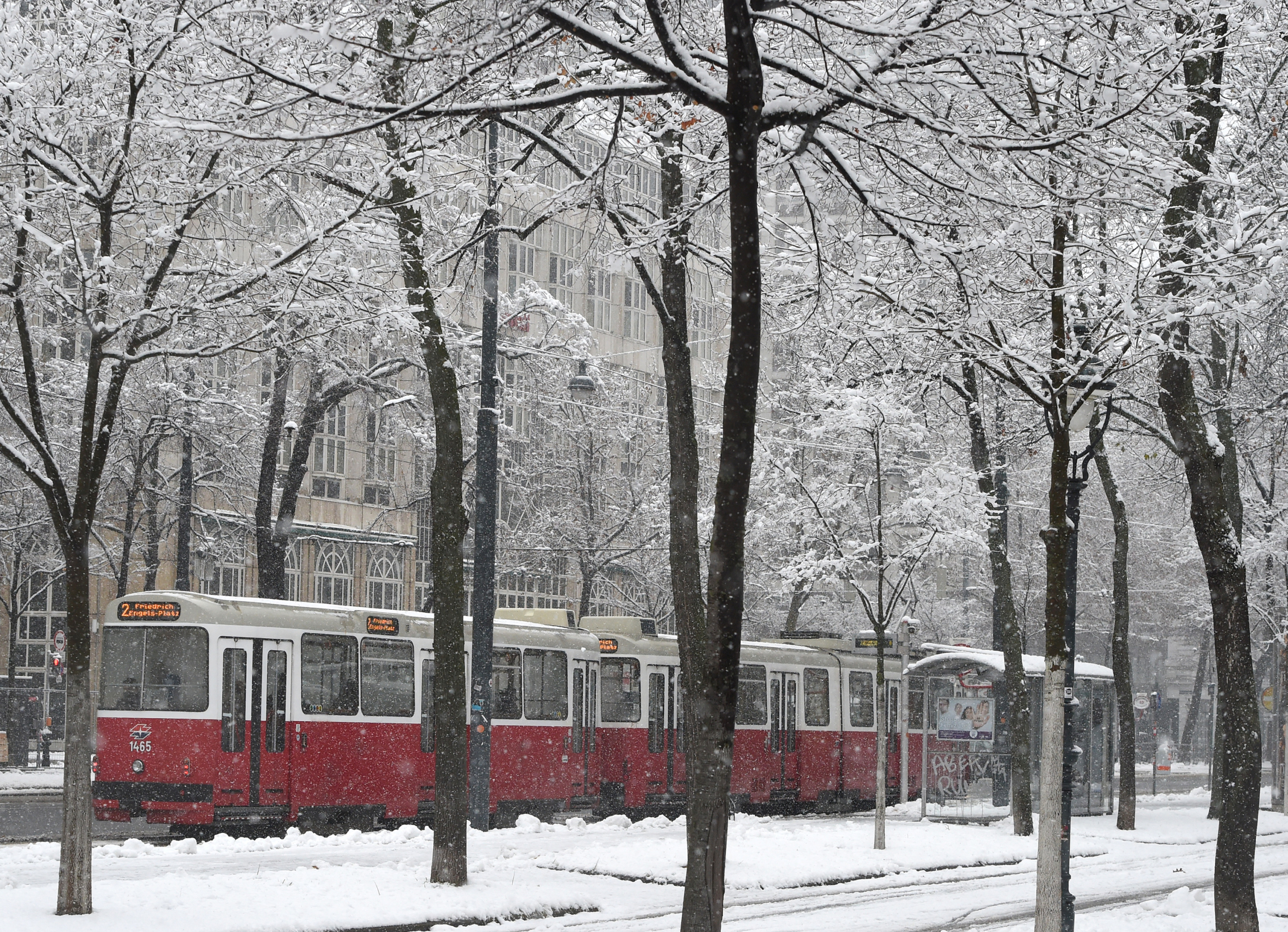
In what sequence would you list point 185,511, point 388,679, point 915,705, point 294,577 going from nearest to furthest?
point 388,679 → point 185,511 → point 915,705 → point 294,577

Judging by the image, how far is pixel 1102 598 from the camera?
59094mm

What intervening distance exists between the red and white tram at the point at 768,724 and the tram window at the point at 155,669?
7827mm

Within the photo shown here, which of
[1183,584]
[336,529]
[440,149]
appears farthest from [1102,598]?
[440,149]

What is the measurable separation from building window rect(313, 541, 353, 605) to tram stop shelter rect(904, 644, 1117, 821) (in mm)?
25599

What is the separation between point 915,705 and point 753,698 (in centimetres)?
591

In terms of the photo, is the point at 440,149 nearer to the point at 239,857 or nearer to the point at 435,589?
the point at 435,589

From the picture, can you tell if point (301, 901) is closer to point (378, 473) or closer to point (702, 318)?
point (378, 473)

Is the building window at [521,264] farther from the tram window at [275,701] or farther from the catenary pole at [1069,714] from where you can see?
the catenary pole at [1069,714]

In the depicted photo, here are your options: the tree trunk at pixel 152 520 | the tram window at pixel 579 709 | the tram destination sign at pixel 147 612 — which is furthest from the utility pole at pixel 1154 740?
the tram destination sign at pixel 147 612

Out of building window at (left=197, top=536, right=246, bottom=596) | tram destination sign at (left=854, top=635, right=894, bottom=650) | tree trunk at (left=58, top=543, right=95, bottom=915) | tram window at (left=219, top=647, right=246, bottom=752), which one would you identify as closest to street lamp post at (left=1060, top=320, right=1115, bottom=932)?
tree trunk at (left=58, top=543, right=95, bottom=915)

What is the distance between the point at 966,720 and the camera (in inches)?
1056

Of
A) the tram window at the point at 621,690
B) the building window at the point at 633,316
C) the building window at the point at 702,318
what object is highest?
the building window at the point at 633,316

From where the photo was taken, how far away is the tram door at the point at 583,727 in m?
24.7

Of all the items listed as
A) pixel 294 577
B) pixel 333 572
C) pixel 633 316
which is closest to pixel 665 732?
pixel 294 577
